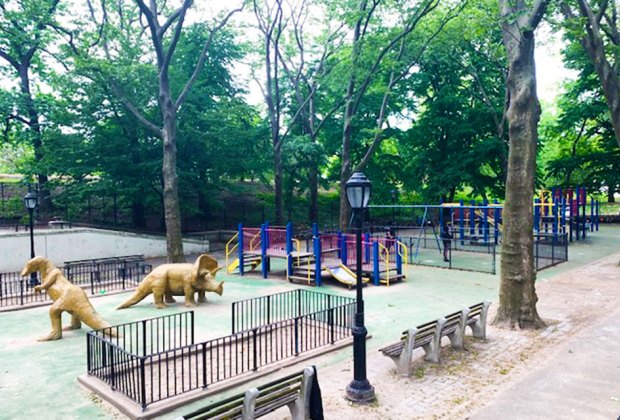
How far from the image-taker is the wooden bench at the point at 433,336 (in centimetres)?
779

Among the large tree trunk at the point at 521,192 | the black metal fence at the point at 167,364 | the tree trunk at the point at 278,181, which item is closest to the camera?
the black metal fence at the point at 167,364

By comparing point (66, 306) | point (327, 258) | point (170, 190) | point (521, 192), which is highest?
point (170, 190)

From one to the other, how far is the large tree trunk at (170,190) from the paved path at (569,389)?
1498 centimetres

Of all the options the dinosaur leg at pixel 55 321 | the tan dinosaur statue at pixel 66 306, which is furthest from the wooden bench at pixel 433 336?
the dinosaur leg at pixel 55 321

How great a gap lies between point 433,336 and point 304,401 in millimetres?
3295

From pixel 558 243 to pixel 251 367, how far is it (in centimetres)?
2304

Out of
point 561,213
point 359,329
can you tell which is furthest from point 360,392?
point 561,213

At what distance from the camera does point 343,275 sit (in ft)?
54.7

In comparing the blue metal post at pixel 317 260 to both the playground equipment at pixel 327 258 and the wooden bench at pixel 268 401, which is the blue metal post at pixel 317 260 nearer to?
the playground equipment at pixel 327 258

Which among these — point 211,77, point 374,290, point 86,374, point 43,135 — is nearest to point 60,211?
point 43,135

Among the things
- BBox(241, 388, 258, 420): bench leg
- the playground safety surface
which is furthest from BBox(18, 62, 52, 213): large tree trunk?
BBox(241, 388, 258, 420): bench leg

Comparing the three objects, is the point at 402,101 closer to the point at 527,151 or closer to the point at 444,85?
the point at 444,85

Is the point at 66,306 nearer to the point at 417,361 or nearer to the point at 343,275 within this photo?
the point at 417,361

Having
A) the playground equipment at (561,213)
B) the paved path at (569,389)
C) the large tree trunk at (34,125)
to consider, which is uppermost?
the large tree trunk at (34,125)
